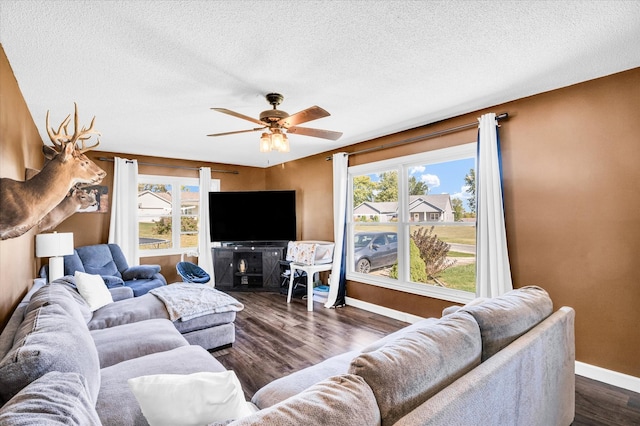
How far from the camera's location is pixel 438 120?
3637 millimetres

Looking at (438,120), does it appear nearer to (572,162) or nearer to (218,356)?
(572,162)

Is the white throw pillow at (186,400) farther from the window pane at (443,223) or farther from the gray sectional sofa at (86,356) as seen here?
the window pane at (443,223)

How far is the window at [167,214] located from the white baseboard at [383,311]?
3.25 meters

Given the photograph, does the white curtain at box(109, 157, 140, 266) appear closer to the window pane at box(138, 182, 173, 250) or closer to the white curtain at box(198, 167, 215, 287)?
the window pane at box(138, 182, 173, 250)

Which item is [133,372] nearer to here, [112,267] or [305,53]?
[305,53]

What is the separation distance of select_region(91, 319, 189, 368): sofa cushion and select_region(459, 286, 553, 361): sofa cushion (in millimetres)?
1994

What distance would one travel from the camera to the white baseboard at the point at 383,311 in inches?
156

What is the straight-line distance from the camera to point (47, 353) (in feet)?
3.99

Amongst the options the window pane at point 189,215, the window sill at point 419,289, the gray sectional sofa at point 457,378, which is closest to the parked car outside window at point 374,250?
the window sill at point 419,289

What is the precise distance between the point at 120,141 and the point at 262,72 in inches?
123

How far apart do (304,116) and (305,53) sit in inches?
19.7

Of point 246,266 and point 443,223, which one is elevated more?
point 443,223

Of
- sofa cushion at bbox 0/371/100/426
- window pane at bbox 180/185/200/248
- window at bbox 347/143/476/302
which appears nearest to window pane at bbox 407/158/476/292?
window at bbox 347/143/476/302

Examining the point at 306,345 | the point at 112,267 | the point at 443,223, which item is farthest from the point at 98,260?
the point at 443,223
